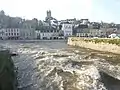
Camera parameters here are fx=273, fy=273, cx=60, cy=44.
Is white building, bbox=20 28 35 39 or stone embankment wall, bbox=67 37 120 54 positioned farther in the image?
white building, bbox=20 28 35 39

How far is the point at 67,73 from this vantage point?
23.5 metres


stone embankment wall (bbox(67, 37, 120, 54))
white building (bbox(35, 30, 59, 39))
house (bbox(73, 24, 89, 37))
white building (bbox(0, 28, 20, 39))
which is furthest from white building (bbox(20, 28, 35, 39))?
stone embankment wall (bbox(67, 37, 120, 54))

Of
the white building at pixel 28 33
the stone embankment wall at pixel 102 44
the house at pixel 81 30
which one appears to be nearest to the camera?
the stone embankment wall at pixel 102 44

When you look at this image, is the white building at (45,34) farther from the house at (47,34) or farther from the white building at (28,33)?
the white building at (28,33)

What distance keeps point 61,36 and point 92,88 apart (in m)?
120

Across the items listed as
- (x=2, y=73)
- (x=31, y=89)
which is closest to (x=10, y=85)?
(x=2, y=73)

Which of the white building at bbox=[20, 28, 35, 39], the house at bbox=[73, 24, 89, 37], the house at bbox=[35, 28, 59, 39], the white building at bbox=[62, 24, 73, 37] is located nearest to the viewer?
the house at bbox=[35, 28, 59, 39]

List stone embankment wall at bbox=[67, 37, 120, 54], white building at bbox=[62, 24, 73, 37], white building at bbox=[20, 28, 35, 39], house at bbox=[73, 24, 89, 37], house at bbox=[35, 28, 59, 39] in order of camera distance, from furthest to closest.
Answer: house at bbox=[73, 24, 89, 37]
white building at bbox=[62, 24, 73, 37]
white building at bbox=[20, 28, 35, 39]
house at bbox=[35, 28, 59, 39]
stone embankment wall at bbox=[67, 37, 120, 54]

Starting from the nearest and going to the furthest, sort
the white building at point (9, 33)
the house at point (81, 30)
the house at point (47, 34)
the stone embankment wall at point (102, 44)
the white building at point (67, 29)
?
the stone embankment wall at point (102, 44)
the white building at point (9, 33)
the house at point (47, 34)
the white building at point (67, 29)
the house at point (81, 30)

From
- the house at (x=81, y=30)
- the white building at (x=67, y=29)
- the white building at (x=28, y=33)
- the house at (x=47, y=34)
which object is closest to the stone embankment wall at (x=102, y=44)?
the house at (x=47, y=34)

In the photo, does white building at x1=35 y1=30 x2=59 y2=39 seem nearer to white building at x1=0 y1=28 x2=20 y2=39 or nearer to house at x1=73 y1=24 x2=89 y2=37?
white building at x1=0 y1=28 x2=20 y2=39

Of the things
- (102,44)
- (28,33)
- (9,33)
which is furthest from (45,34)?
(102,44)

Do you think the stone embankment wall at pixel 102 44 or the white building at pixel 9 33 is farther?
the white building at pixel 9 33

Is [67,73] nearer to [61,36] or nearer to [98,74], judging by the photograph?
[98,74]
